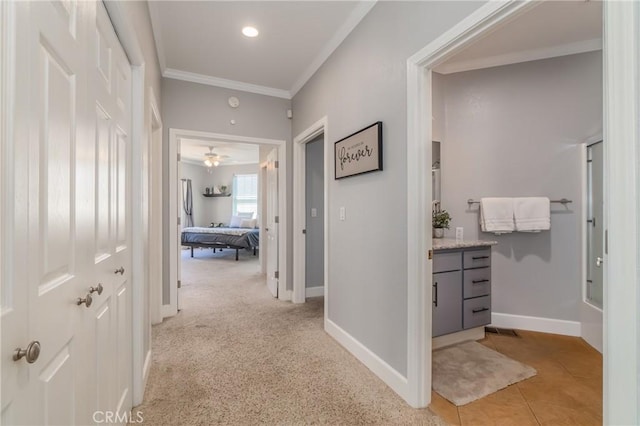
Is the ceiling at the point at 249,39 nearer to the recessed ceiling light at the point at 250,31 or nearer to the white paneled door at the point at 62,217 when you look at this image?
the recessed ceiling light at the point at 250,31

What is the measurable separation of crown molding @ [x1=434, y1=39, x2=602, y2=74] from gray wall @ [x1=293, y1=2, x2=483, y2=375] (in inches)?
47.9

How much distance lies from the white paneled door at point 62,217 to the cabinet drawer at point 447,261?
2.13 metres

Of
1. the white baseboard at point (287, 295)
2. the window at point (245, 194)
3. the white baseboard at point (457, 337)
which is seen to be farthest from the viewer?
the window at point (245, 194)

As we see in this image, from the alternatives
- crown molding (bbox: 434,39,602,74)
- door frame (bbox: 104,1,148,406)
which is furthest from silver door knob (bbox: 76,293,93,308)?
crown molding (bbox: 434,39,602,74)

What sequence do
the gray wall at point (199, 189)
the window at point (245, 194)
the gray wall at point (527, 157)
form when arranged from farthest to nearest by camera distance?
the gray wall at point (199, 189) < the window at point (245, 194) < the gray wall at point (527, 157)

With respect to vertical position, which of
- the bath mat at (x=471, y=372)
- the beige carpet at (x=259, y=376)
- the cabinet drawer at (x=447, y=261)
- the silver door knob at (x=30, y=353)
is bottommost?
the bath mat at (x=471, y=372)

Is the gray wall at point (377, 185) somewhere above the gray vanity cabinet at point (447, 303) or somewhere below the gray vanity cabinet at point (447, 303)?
above

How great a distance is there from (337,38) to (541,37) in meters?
1.78

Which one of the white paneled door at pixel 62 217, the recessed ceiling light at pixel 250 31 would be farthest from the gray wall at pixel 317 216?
the white paneled door at pixel 62 217

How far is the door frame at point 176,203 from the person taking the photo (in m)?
3.20

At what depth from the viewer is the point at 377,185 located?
207cm

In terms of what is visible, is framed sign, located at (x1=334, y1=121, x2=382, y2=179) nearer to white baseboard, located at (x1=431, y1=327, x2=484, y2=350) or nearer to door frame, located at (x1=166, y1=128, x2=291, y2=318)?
door frame, located at (x1=166, y1=128, x2=291, y2=318)

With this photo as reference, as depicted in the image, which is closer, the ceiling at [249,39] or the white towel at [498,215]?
the ceiling at [249,39]

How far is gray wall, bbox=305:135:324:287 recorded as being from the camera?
390 cm
